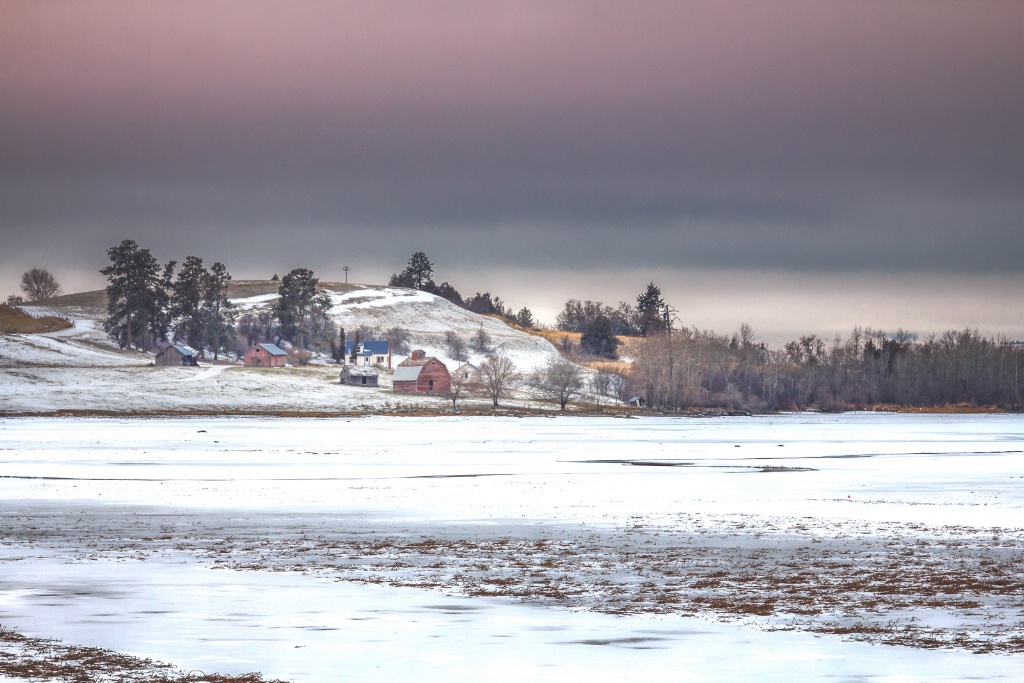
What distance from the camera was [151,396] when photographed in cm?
13325

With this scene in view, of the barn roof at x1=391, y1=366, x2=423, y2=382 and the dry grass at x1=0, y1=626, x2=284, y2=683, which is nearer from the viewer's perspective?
the dry grass at x1=0, y1=626, x2=284, y2=683

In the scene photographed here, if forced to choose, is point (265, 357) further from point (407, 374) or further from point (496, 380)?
point (496, 380)

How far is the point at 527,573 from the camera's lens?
18.8 m

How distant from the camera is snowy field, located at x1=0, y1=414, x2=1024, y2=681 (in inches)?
512

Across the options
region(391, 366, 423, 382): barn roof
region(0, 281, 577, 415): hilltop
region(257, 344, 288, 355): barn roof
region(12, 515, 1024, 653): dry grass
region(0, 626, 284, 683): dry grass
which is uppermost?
region(257, 344, 288, 355): barn roof

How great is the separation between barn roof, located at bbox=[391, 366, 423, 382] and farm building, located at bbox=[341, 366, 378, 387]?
20.6ft

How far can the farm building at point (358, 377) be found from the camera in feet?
542

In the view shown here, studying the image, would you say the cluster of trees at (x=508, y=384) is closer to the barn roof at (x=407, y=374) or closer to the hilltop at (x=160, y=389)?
the hilltop at (x=160, y=389)

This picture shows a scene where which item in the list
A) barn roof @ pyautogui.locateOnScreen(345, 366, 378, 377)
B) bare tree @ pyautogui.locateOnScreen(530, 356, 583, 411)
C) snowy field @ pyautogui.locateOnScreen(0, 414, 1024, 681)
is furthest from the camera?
barn roof @ pyautogui.locateOnScreen(345, 366, 378, 377)

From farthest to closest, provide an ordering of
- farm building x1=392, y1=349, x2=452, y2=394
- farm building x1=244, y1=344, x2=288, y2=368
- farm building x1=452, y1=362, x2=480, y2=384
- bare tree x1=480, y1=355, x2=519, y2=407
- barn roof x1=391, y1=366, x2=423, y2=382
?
farm building x1=244, y1=344, x2=288, y2=368 → farm building x1=452, y1=362, x2=480, y2=384 → barn roof x1=391, y1=366, x2=423, y2=382 → farm building x1=392, y1=349, x2=452, y2=394 → bare tree x1=480, y1=355, x2=519, y2=407

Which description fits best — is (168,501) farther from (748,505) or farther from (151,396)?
(151,396)

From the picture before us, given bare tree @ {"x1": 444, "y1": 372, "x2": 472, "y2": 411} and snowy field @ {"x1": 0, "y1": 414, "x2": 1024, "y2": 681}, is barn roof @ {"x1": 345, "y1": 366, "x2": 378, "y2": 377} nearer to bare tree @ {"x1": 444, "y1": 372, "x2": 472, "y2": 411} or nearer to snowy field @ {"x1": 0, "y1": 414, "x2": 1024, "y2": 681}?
bare tree @ {"x1": 444, "y1": 372, "x2": 472, "y2": 411}

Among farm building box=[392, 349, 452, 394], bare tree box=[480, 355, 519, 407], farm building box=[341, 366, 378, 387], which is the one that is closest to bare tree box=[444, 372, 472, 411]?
farm building box=[392, 349, 452, 394]

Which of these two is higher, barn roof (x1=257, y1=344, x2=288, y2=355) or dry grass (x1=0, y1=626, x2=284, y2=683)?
barn roof (x1=257, y1=344, x2=288, y2=355)
